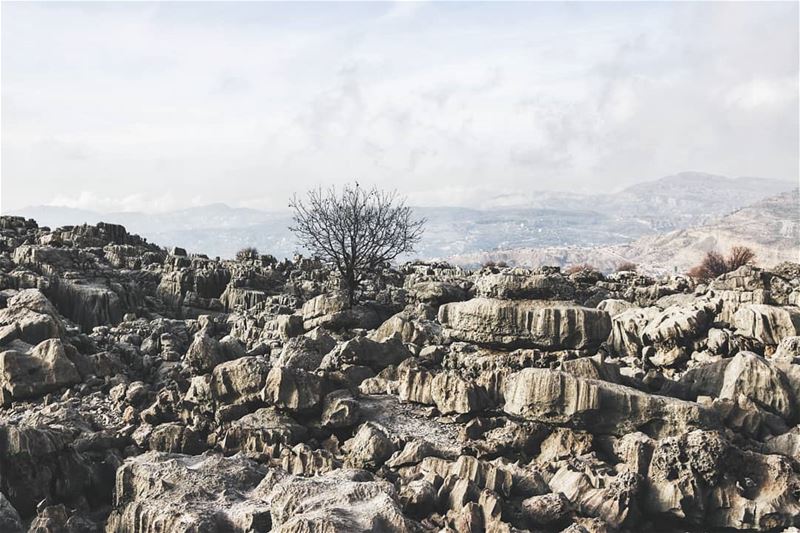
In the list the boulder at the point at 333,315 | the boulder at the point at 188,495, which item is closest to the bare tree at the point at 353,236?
the boulder at the point at 333,315

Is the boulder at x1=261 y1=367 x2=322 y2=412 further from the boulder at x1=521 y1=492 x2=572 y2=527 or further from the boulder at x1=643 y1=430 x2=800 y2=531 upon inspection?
the boulder at x1=643 y1=430 x2=800 y2=531

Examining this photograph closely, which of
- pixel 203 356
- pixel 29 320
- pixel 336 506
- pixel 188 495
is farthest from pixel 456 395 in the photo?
pixel 29 320

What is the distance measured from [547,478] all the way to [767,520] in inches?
141

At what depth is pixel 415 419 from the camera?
1540cm

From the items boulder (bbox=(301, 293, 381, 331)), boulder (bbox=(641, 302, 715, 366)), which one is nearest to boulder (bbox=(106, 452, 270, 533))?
boulder (bbox=(301, 293, 381, 331))

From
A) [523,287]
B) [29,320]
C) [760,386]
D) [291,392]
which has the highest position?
[523,287]

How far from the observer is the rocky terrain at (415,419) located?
35.2 ft

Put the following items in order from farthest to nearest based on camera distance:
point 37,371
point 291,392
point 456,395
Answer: point 37,371 → point 456,395 → point 291,392

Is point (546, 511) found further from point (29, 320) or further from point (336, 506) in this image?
point (29, 320)

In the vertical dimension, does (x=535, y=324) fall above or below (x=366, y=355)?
above

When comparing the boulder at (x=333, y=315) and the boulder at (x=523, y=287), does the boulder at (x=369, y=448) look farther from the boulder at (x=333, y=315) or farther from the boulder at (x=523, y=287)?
the boulder at (x=333, y=315)

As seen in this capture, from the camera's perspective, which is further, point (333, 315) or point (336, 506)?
point (333, 315)

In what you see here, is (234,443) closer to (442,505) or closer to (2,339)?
(442,505)

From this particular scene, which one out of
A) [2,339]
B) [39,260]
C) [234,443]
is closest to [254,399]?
[234,443]
